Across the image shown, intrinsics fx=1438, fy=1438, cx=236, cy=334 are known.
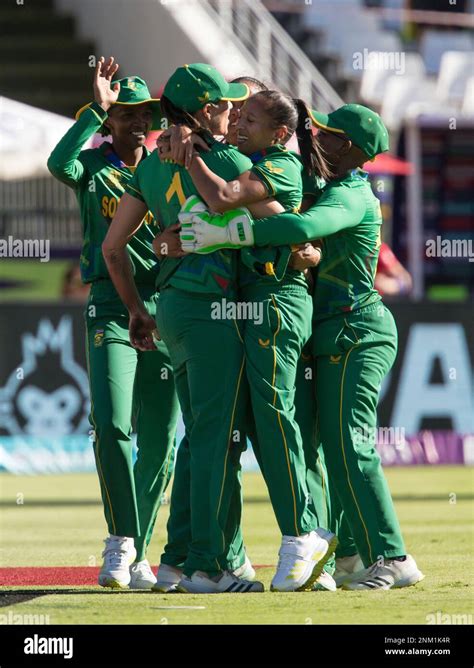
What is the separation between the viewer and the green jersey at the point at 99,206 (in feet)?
20.7

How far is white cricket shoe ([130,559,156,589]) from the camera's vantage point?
6.16 meters

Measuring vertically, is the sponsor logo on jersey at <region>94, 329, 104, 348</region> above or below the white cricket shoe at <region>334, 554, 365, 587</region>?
above

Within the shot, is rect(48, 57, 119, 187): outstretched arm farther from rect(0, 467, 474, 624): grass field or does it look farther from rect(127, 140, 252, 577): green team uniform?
rect(0, 467, 474, 624): grass field

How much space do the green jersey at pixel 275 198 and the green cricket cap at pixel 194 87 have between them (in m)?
0.30

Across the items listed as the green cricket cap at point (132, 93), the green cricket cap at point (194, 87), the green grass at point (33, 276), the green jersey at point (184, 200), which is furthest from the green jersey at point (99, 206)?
the green grass at point (33, 276)

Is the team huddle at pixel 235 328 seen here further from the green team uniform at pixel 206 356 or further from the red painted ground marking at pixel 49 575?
the red painted ground marking at pixel 49 575

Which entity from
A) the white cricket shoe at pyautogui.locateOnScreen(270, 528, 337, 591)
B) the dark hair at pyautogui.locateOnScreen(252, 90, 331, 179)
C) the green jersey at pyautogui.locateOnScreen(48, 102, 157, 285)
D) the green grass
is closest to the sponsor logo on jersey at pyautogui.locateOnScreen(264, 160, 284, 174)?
the dark hair at pyautogui.locateOnScreen(252, 90, 331, 179)

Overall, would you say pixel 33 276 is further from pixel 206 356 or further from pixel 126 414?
pixel 206 356

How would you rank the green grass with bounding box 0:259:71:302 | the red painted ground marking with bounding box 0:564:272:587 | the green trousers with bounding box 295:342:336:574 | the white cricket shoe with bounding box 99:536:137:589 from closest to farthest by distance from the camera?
the green trousers with bounding box 295:342:336:574 < the white cricket shoe with bounding box 99:536:137:589 < the red painted ground marking with bounding box 0:564:272:587 < the green grass with bounding box 0:259:71:302

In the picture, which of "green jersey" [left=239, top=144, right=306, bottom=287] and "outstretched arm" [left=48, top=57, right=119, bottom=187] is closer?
"green jersey" [left=239, top=144, right=306, bottom=287]

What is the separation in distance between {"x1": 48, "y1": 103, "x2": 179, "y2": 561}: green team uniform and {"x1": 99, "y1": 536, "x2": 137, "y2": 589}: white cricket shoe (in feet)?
0.15

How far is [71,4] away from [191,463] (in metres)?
18.5

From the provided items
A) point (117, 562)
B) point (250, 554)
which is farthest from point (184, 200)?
point (250, 554)
